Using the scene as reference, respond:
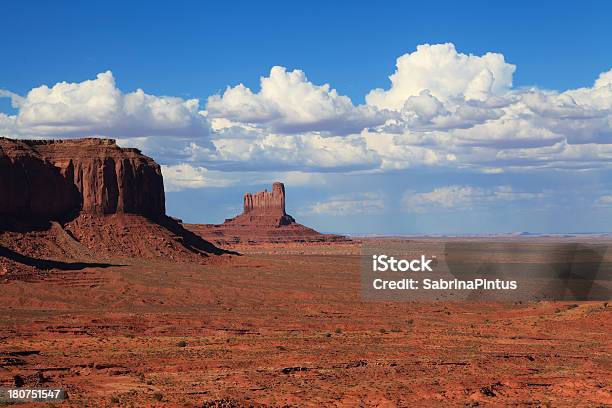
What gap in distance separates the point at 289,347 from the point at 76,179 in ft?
205

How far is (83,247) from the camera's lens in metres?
79.9

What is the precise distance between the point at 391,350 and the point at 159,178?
7000 cm

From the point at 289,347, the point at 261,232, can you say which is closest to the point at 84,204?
the point at 289,347

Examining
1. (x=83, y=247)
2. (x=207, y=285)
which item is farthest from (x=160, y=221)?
(x=207, y=285)

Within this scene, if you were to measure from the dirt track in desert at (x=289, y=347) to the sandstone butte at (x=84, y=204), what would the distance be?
1916 cm

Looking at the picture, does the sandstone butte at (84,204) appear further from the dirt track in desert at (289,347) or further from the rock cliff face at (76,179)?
the dirt track in desert at (289,347)

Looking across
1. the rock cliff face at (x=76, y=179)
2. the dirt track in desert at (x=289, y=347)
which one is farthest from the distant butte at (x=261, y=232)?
the dirt track in desert at (x=289, y=347)

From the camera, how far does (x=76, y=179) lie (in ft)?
290

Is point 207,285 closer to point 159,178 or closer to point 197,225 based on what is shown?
point 159,178

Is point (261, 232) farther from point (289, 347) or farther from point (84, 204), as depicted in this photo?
point (289, 347)

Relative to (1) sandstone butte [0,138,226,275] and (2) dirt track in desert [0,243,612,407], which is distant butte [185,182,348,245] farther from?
(2) dirt track in desert [0,243,612,407]

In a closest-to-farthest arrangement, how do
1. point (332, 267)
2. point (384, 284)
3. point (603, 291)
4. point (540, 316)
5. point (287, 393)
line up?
point (287, 393)
point (540, 316)
point (603, 291)
point (384, 284)
point (332, 267)

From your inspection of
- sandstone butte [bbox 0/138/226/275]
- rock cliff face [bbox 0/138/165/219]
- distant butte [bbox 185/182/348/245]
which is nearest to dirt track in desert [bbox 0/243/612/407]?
sandstone butte [bbox 0/138/226/275]

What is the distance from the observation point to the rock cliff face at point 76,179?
8044 cm
